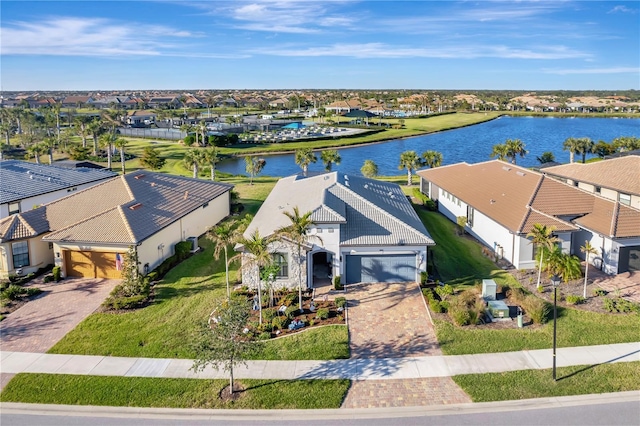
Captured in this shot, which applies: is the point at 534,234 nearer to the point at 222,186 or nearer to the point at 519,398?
the point at 519,398

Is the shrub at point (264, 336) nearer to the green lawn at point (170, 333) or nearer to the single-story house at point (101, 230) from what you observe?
the green lawn at point (170, 333)

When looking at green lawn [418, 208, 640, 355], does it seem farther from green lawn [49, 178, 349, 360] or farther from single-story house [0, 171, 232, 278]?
single-story house [0, 171, 232, 278]

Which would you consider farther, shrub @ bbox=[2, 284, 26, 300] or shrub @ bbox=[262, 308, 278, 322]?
shrub @ bbox=[2, 284, 26, 300]

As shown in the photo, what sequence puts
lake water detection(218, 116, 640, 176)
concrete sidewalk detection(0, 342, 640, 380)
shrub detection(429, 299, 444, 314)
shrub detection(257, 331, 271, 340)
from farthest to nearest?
lake water detection(218, 116, 640, 176)
shrub detection(429, 299, 444, 314)
shrub detection(257, 331, 271, 340)
concrete sidewalk detection(0, 342, 640, 380)

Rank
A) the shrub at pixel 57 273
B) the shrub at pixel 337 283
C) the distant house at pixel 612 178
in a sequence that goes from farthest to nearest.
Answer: the distant house at pixel 612 178 → the shrub at pixel 57 273 → the shrub at pixel 337 283

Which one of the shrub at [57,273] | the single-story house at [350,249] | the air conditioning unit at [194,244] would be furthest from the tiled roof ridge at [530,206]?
the shrub at [57,273]

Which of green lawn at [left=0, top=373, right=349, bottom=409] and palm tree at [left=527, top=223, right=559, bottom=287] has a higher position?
palm tree at [left=527, top=223, right=559, bottom=287]

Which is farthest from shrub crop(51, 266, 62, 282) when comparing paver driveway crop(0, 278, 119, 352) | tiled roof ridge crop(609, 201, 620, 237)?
tiled roof ridge crop(609, 201, 620, 237)
